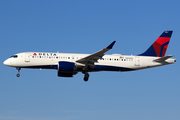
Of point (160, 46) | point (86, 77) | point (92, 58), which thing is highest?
point (160, 46)

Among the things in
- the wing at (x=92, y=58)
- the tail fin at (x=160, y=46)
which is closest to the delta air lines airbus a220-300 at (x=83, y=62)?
the wing at (x=92, y=58)

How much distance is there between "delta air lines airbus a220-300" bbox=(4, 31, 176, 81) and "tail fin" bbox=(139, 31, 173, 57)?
0.71 m

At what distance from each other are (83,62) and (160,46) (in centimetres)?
1446

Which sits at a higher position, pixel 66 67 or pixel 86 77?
pixel 66 67

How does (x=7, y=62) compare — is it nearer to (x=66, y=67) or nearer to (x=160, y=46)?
(x=66, y=67)

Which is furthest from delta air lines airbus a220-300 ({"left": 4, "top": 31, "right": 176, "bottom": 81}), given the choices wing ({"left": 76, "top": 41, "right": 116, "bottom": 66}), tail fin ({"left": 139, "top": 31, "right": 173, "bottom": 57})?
tail fin ({"left": 139, "top": 31, "right": 173, "bottom": 57})

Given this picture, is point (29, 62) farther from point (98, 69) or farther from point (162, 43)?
point (162, 43)

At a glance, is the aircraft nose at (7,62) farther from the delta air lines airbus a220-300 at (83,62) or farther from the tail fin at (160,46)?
the tail fin at (160,46)

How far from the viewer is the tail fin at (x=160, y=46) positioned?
178 feet

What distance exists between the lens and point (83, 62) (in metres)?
48.5

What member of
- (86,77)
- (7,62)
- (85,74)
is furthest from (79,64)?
(7,62)

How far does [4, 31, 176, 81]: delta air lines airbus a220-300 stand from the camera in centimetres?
4778

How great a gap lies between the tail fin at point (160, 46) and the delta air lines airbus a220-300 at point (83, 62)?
710 millimetres

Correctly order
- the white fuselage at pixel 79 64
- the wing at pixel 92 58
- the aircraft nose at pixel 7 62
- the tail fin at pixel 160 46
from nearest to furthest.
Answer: the wing at pixel 92 58 < the white fuselage at pixel 79 64 < the aircraft nose at pixel 7 62 < the tail fin at pixel 160 46
